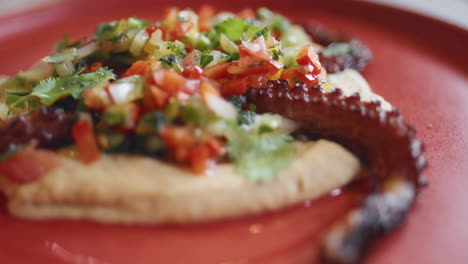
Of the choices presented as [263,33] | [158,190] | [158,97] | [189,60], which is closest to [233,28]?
[263,33]

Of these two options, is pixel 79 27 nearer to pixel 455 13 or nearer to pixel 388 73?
pixel 388 73

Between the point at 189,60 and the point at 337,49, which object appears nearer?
the point at 189,60

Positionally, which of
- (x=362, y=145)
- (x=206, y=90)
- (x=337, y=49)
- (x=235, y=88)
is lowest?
(x=362, y=145)

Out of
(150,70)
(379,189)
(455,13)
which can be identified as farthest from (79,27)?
(455,13)

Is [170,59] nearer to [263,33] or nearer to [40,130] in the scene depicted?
[263,33]

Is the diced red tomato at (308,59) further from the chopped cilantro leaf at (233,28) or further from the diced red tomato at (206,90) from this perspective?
the diced red tomato at (206,90)

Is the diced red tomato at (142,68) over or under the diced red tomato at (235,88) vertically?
over

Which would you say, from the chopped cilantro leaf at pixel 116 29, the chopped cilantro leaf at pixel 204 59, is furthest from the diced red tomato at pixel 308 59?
the chopped cilantro leaf at pixel 116 29

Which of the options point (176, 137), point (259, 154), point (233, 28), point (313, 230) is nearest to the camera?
point (313, 230)
